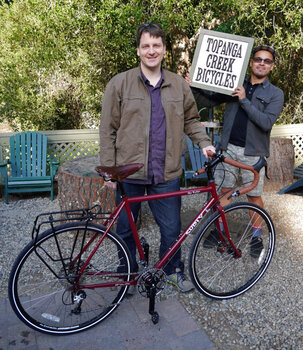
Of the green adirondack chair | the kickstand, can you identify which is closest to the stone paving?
the kickstand

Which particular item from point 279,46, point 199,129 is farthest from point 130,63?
point 199,129

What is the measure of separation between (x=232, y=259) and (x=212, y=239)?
32cm

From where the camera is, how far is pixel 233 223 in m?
2.91

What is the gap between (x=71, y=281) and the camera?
2.25 m

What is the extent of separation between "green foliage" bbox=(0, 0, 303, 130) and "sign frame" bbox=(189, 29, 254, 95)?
98.2 inches

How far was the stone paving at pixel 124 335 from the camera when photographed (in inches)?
88.9

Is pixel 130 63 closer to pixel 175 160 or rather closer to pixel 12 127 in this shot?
pixel 12 127

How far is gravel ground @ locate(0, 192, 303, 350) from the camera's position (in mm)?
2375

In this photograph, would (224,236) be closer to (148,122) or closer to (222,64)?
(148,122)

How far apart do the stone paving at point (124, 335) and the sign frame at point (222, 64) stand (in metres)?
1.95

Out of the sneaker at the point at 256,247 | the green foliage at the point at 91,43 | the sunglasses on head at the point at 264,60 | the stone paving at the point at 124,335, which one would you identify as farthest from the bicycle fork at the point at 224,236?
the green foliage at the point at 91,43

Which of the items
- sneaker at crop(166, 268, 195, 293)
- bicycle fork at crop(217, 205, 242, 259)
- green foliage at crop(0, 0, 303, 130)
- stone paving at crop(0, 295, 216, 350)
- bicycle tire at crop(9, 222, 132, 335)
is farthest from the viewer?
green foliage at crop(0, 0, 303, 130)

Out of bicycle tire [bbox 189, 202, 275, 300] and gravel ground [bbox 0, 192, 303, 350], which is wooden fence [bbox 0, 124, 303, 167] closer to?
gravel ground [bbox 0, 192, 303, 350]

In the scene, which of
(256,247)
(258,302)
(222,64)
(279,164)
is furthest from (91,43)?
(258,302)
